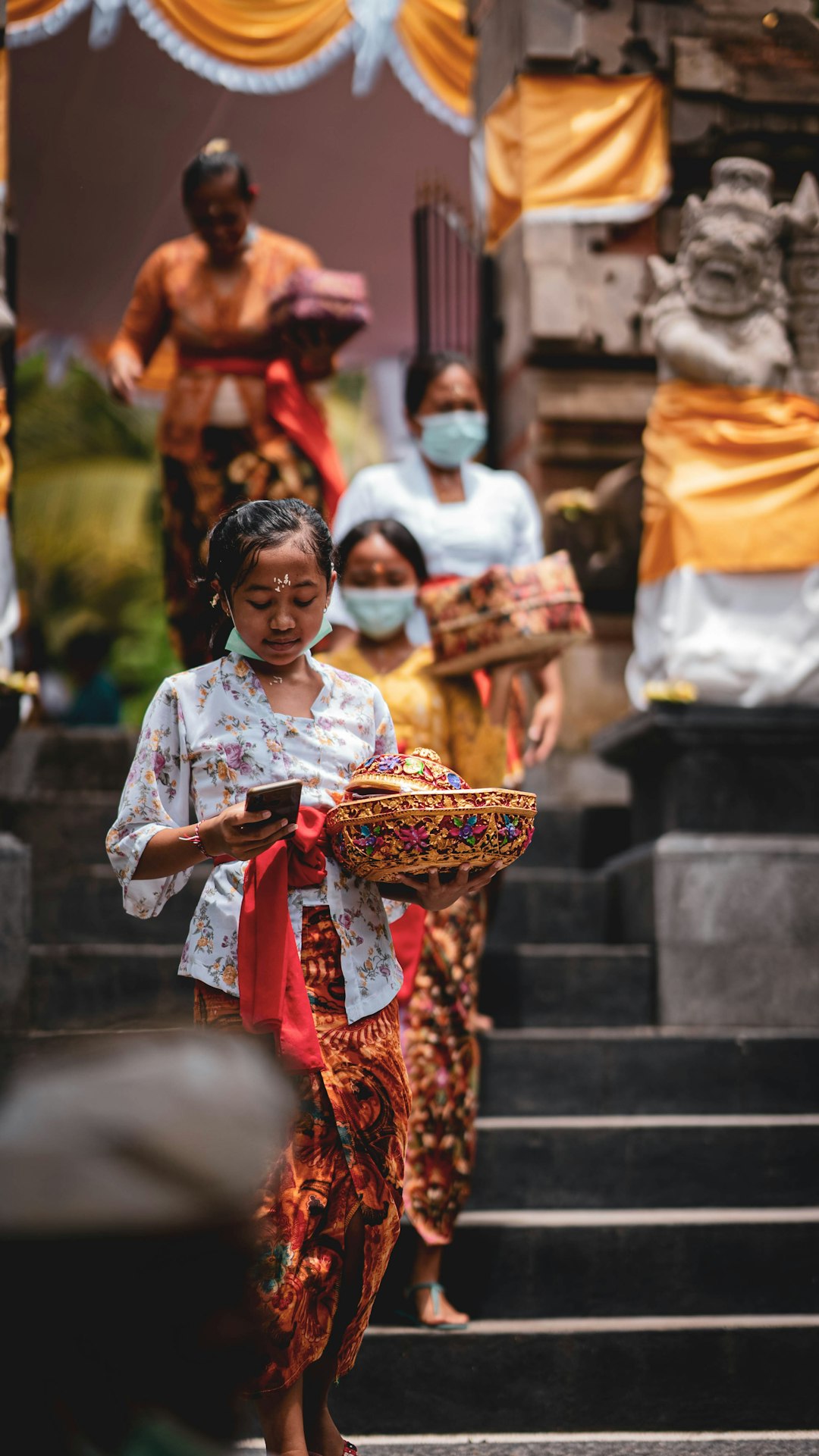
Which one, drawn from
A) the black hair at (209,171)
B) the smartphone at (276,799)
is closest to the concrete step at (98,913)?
the black hair at (209,171)

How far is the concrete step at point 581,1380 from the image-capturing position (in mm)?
4328

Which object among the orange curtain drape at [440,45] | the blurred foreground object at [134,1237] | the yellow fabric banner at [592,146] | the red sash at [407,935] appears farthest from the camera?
the orange curtain drape at [440,45]

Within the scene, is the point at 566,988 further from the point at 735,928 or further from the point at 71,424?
the point at 71,424

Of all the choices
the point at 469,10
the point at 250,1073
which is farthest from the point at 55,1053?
the point at 469,10

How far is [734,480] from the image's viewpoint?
22.7 feet

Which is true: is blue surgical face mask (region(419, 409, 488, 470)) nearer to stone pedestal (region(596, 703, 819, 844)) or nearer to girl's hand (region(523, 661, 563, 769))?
girl's hand (region(523, 661, 563, 769))

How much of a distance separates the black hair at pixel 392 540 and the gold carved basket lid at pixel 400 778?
1.76m

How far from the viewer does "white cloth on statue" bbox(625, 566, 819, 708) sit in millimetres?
6797

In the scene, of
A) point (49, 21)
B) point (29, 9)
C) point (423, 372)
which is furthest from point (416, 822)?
point (49, 21)

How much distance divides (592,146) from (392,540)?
14.8 feet

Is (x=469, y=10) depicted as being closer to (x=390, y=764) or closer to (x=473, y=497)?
(x=473, y=497)

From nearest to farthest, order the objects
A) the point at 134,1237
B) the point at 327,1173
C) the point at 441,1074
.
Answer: the point at 134,1237, the point at 327,1173, the point at 441,1074

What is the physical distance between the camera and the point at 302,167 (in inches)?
623

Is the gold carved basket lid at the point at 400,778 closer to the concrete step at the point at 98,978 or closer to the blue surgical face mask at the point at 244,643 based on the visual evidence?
the blue surgical face mask at the point at 244,643
